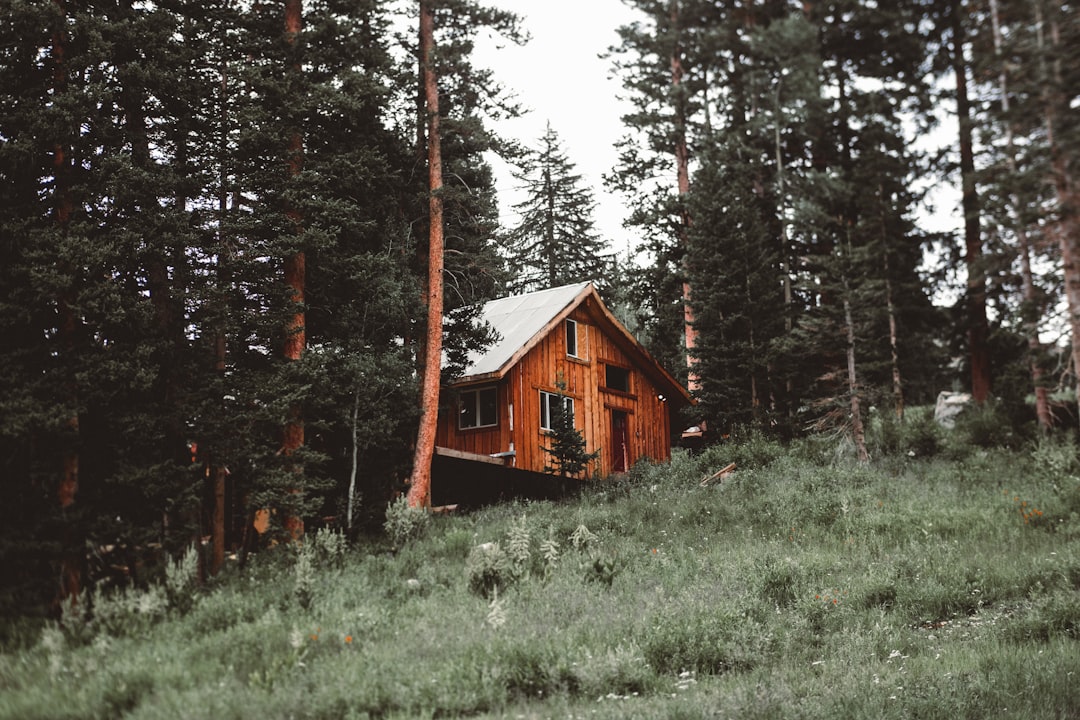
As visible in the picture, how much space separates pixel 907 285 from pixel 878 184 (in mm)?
A: 3579

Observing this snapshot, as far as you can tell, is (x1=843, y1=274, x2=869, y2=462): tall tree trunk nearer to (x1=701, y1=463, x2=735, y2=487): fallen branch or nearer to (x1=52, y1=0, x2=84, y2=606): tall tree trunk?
(x1=701, y1=463, x2=735, y2=487): fallen branch

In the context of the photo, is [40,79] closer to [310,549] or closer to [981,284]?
[310,549]

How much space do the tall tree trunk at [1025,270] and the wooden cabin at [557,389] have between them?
1200 centimetres

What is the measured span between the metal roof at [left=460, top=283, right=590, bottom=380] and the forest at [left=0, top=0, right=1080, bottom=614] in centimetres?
126

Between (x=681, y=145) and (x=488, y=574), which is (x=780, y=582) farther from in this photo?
(x=681, y=145)

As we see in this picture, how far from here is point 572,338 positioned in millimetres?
27625

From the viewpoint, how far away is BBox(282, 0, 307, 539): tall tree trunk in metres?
15.9

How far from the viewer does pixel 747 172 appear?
1266 inches

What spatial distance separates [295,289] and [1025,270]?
15280mm

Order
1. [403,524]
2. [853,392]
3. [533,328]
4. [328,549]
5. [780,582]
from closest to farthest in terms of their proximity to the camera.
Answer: [780,582], [328,549], [403,524], [853,392], [533,328]

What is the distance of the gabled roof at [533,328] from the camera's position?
941 inches

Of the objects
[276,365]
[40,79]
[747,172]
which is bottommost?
[276,365]

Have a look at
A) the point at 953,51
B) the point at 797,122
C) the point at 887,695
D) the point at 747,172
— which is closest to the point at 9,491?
the point at 887,695

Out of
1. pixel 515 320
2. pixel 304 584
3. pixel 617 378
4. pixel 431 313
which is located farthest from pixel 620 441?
pixel 304 584
